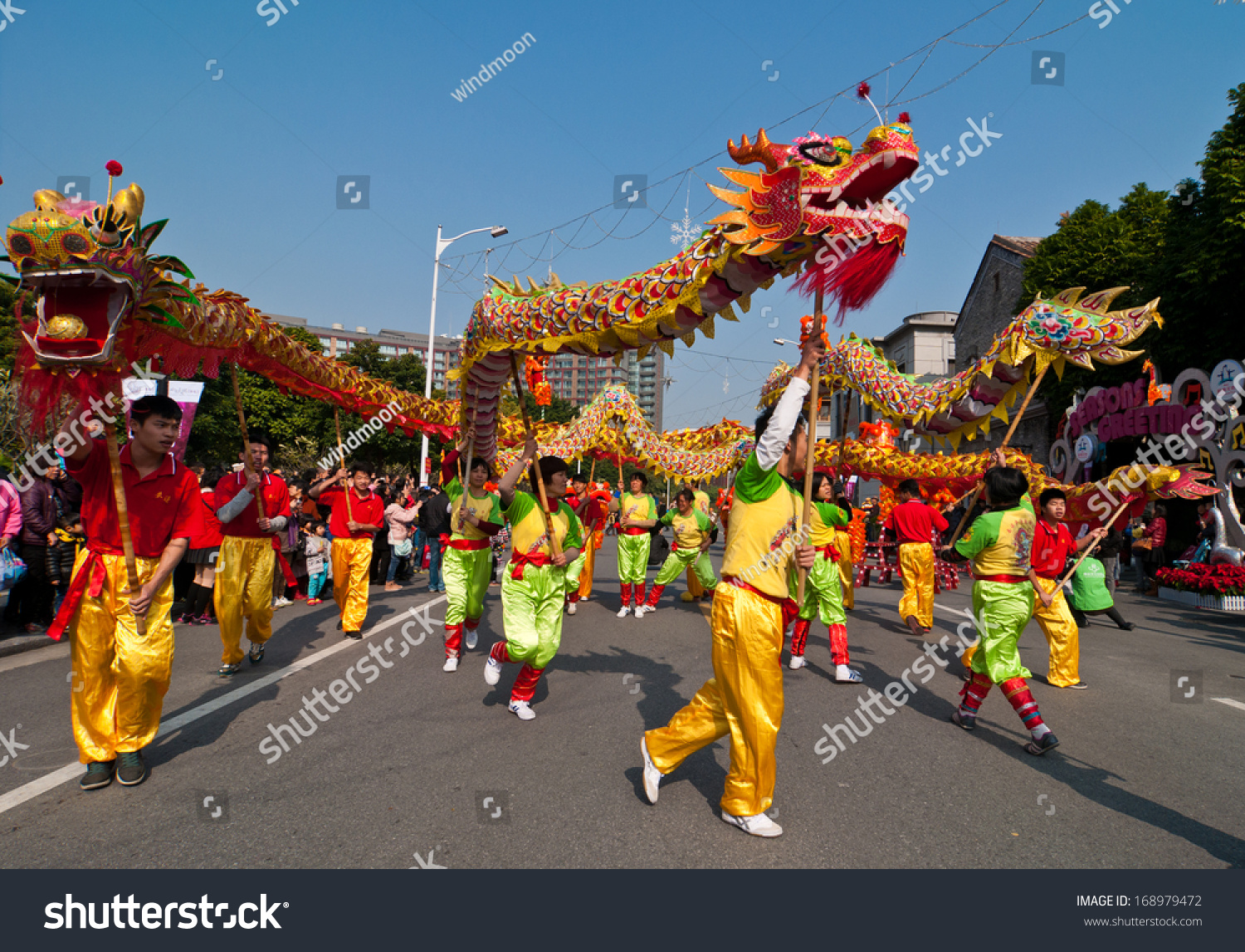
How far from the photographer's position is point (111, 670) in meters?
3.63

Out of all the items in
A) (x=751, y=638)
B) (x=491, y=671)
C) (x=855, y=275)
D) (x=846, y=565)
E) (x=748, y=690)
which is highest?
(x=855, y=275)

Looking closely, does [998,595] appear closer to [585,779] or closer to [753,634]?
[753,634]

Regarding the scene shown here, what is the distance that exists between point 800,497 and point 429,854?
2.35 metres

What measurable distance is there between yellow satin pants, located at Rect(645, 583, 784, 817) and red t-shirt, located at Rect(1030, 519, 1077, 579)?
405 centimetres

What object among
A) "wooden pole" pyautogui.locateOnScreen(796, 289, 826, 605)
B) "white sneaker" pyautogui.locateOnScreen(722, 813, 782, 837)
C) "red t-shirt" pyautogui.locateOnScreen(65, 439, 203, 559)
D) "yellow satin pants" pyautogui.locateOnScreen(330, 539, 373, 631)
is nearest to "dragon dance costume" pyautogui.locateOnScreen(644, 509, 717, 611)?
"yellow satin pants" pyautogui.locateOnScreen(330, 539, 373, 631)

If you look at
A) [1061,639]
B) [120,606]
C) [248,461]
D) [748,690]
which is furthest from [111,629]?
[1061,639]

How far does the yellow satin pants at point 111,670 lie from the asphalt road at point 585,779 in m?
0.21

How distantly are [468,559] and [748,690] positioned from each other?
150 inches

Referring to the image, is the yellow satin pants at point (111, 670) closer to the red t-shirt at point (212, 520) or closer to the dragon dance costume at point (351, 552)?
the red t-shirt at point (212, 520)

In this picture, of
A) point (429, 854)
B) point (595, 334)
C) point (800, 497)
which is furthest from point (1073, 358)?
point (429, 854)

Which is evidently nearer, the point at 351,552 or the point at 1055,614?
the point at 1055,614

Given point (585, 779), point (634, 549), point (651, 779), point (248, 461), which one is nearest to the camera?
point (651, 779)

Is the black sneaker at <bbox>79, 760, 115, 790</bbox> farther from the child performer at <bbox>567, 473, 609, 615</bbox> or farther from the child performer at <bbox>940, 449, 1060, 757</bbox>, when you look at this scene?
the child performer at <bbox>567, 473, 609, 615</bbox>

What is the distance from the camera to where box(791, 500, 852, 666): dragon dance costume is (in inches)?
252
